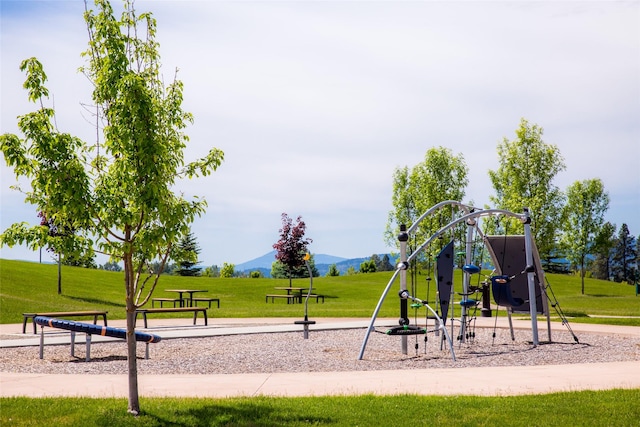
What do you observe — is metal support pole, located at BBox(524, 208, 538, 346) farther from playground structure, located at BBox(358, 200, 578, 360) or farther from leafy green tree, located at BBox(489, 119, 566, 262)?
leafy green tree, located at BBox(489, 119, 566, 262)

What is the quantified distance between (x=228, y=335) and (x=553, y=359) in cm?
784

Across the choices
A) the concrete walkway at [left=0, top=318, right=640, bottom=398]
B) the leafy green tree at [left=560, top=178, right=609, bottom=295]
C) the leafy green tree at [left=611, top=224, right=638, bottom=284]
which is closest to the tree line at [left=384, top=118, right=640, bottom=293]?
the leafy green tree at [left=560, top=178, right=609, bottom=295]

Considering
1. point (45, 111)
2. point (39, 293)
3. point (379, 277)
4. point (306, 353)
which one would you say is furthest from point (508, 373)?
point (379, 277)

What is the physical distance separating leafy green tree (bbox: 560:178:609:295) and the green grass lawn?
3.05m

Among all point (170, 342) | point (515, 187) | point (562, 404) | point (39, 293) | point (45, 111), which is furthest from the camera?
point (515, 187)

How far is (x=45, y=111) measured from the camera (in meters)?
7.27

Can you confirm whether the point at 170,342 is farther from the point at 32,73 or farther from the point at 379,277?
the point at 379,277

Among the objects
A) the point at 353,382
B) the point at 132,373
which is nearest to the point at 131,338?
the point at 132,373

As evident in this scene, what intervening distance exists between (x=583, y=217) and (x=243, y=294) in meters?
30.4

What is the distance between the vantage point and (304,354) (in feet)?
44.5

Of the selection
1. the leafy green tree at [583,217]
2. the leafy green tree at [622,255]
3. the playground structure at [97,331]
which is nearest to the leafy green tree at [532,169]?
the leafy green tree at [583,217]

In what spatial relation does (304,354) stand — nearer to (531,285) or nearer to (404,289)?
(404,289)

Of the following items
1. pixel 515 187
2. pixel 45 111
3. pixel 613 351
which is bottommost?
pixel 613 351

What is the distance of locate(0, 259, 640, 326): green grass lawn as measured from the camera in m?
26.7
